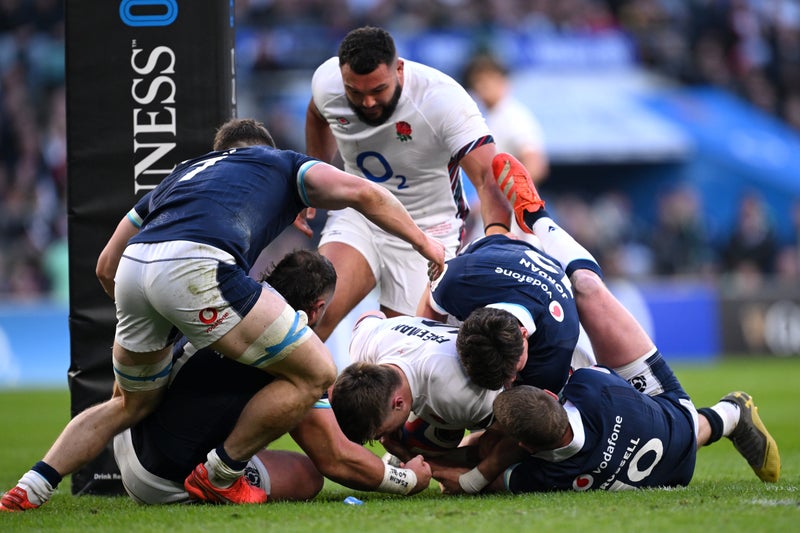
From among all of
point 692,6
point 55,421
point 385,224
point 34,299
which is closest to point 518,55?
point 692,6

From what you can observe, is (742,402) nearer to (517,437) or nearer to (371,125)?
(517,437)

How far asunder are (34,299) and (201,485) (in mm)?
10473

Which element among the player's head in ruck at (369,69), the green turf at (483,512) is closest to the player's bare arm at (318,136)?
the player's head in ruck at (369,69)

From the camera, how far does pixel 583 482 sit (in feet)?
17.5

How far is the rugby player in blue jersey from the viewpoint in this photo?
4.86 metres

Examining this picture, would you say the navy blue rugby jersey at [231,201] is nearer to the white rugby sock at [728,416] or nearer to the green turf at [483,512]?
the green turf at [483,512]

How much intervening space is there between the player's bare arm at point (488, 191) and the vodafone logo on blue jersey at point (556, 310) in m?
1.05

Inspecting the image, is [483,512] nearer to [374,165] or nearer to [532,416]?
[532,416]

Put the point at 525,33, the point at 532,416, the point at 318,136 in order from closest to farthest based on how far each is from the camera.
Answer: the point at 532,416 < the point at 318,136 < the point at 525,33

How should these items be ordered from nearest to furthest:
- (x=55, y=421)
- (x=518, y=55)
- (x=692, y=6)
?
(x=55, y=421) < (x=518, y=55) < (x=692, y=6)

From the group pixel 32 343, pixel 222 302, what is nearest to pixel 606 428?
pixel 222 302

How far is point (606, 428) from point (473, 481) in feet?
2.32

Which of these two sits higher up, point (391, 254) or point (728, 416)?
point (391, 254)

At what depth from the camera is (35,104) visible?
17.0 m
